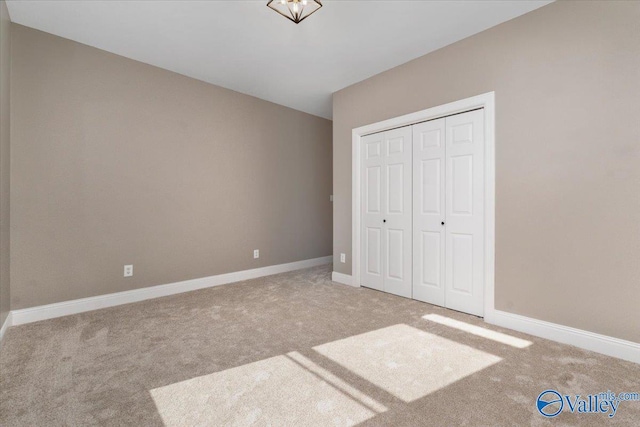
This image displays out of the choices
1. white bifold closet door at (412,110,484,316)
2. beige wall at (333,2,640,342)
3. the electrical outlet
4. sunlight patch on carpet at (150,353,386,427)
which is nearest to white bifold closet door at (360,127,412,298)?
white bifold closet door at (412,110,484,316)

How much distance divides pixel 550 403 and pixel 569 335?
1.00 m

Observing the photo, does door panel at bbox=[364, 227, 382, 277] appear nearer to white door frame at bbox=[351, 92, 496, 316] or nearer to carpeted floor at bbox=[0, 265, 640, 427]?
carpeted floor at bbox=[0, 265, 640, 427]

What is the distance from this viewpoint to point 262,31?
2.88m

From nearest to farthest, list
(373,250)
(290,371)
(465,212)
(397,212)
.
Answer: (290,371)
(465,212)
(397,212)
(373,250)

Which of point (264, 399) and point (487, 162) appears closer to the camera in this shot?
point (264, 399)

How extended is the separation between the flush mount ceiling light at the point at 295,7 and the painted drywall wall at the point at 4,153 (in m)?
2.14

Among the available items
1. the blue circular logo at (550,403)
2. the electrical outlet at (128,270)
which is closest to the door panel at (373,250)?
the blue circular logo at (550,403)

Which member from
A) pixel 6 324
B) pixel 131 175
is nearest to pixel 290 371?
pixel 6 324

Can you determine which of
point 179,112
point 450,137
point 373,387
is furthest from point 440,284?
point 179,112

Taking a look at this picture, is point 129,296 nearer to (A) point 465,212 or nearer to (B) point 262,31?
(B) point 262,31

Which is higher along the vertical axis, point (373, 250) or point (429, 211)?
point (429, 211)

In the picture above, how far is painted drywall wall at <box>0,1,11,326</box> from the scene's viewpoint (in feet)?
7.92

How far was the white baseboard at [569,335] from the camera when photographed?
2090 millimetres

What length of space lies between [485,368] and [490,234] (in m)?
1.26
